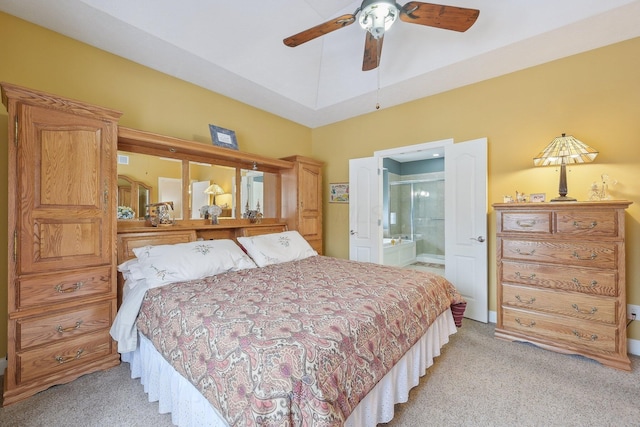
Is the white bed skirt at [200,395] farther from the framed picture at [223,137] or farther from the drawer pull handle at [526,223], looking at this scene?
the framed picture at [223,137]

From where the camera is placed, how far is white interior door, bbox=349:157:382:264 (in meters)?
3.77

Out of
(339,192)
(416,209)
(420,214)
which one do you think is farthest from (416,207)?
(339,192)

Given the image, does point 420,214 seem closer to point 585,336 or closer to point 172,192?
point 585,336

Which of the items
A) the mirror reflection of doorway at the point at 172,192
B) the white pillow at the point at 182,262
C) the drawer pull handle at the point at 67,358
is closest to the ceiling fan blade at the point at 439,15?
the white pillow at the point at 182,262

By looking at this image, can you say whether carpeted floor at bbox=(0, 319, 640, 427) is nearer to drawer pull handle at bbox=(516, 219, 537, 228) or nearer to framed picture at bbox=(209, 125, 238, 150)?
drawer pull handle at bbox=(516, 219, 537, 228)

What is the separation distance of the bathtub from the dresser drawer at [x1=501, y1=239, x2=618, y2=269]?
254 cm

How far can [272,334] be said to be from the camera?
3.59 ft

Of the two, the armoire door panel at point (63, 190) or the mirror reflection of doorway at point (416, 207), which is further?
the mirror reflection of doorway at point (416, 207)

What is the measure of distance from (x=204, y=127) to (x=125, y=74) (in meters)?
0.84

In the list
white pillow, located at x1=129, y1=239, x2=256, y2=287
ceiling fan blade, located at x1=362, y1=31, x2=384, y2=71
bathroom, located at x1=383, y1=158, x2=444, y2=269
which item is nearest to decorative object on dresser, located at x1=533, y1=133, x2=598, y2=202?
ceiling fan blade, located at x1=362, y1=31, x2=384, y2=71

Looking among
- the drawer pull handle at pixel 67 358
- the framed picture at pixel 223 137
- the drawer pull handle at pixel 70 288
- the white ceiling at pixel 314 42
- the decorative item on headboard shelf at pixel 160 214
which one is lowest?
the drawer pull handle at pixel 67 358

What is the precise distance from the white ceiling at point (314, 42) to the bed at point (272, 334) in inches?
71.0

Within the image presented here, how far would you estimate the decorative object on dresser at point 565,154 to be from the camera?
2271 mm

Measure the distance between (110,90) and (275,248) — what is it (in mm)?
2166
